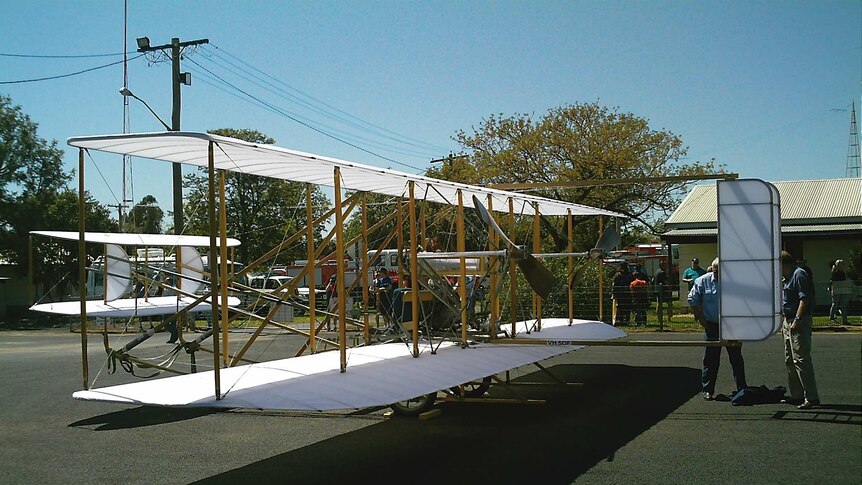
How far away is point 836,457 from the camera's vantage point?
25.8ft

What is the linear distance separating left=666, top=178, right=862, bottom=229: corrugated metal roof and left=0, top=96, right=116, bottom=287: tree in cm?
2625

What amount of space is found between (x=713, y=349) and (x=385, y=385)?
5.79 m

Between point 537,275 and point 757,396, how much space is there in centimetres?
394

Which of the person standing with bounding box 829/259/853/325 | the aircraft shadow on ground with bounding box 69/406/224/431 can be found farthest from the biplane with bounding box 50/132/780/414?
the person standing with bounding box 829/259/853/325

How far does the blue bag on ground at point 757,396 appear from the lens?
11234mm

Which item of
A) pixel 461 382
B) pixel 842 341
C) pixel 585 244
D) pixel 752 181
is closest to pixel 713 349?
pixel 752 181

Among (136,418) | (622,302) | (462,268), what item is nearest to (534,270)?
(462,268)

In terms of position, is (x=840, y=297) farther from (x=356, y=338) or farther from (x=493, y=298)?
(x=356, y=338)

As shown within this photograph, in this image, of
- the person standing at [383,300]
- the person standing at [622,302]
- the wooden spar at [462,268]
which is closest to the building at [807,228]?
the person standing at [622,302]

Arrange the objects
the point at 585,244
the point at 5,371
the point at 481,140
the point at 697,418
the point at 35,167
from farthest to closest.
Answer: the point at 35,167 < the point at 481,140 < the point at 585,244 < the point at 5,371 < the point at 697,418

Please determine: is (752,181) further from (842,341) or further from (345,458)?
(842,341)

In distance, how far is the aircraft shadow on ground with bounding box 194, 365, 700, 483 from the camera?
8.03 metres

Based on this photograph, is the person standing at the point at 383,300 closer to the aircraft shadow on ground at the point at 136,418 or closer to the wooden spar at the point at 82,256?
the aircraft shadow on ground at the point at 136,418

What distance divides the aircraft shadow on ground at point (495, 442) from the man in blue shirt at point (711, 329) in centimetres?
48
